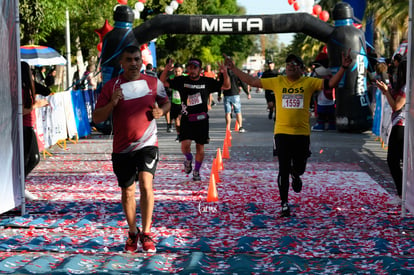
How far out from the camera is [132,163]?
6.67 metres

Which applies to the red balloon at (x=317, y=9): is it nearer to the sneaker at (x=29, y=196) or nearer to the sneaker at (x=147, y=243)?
the sneaker at (x=29, y=196)

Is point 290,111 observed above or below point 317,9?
below

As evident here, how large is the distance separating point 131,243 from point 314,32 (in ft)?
48.8


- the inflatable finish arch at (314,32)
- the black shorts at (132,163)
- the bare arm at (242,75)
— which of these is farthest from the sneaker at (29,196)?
the inflatable finish arch at (314,32)

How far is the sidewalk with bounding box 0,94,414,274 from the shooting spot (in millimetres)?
6008

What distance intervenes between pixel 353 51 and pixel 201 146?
1007 centimetres

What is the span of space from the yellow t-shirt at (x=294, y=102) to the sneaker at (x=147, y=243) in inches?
104

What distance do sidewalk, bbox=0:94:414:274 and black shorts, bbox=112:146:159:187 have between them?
0.65 metres

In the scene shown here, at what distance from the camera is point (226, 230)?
758cm

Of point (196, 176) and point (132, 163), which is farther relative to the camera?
point (196, 176)

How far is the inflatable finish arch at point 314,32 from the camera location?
20156 mm

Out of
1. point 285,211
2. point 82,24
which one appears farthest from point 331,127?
point 82,24

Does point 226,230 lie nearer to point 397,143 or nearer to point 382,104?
point 397,143

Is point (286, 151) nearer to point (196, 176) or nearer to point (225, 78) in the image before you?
point (225, 78)
